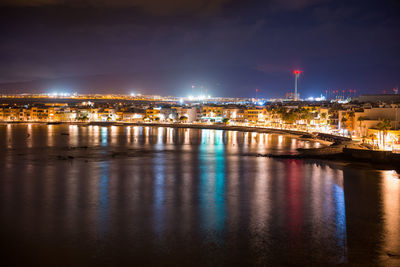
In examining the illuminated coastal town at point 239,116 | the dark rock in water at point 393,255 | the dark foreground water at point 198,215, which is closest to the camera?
the dark rock in water at point 393,255

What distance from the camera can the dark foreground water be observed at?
729cm

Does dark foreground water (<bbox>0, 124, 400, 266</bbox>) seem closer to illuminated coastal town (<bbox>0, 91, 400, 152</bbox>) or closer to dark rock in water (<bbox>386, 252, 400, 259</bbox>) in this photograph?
dark rock in water (<bbox>386, 252, 400, 259</bbox>)

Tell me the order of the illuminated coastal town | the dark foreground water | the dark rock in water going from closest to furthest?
the dark rock in water, the dark foreground water, the illuminated coastal town

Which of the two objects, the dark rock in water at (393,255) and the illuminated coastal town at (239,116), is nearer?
the dark rock in water at (393,255)

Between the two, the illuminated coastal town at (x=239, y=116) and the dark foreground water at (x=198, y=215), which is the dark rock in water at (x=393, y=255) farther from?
the illuminated coastal town at (x=239, y=116)

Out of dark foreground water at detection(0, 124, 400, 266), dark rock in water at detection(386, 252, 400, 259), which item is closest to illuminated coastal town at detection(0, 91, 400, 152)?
dark foreground water at detection(0, 124, 400, 266)

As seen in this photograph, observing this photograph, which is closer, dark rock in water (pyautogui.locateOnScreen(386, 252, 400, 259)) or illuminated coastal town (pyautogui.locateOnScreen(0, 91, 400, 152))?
dark rock in water (pyautogui.locateOnScreen(386, 252, 400, 259))

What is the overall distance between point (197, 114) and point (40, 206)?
62700 mm

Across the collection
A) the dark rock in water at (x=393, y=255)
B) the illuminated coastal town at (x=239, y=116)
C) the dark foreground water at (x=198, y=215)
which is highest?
the illuminated coastal town at (x=239, y=116)

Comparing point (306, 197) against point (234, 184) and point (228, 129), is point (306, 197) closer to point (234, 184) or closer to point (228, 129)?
point (234, 184)

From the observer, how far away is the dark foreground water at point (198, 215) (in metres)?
7.29

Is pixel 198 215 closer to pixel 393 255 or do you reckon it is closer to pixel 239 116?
pixel 393 255

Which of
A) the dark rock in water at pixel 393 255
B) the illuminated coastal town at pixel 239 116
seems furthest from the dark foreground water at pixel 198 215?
the illuminated coastal town at pixel 239 116

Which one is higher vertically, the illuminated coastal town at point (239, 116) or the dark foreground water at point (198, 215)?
the illuminated coastal town at point (239, 116)
